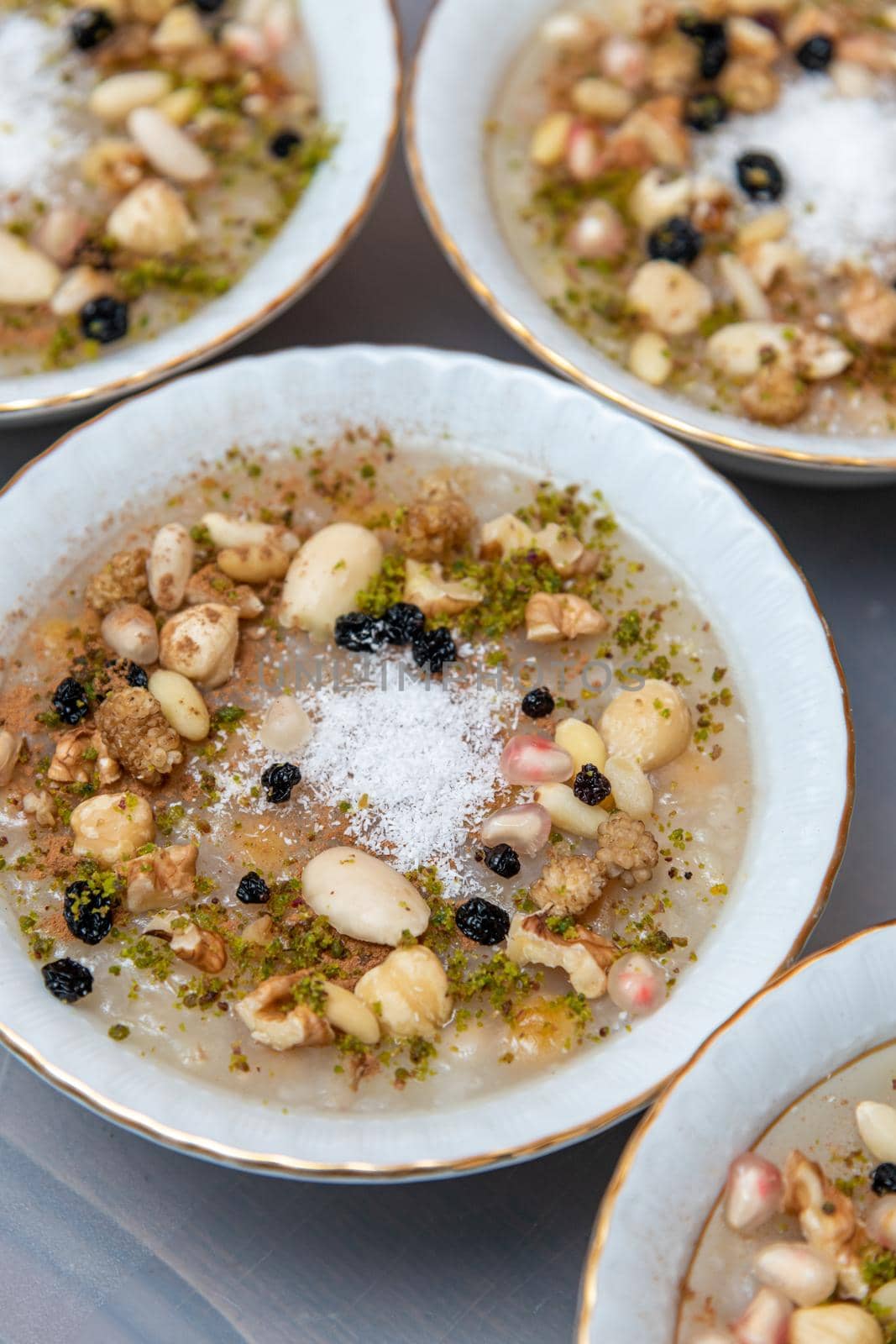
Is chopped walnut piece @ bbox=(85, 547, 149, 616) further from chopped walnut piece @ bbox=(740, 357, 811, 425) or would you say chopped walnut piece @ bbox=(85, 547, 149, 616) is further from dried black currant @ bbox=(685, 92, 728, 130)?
dried black currant @ bbox=(685, 92, 728, 130)

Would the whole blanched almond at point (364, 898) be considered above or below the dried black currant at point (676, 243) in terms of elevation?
below

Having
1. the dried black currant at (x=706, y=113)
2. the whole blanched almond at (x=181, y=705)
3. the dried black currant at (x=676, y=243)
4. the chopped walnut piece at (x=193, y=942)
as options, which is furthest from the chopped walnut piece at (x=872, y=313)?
the chopped walnut piece at (x=193, y=942)

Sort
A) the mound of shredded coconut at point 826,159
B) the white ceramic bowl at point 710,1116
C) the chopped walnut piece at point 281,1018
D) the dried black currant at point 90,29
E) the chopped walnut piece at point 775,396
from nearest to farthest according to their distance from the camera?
the white ceramic bowl at point 710,1116, the chopped walnut piece at point 281,1018, the chopped walnut piece at point 775,396, the mound of shredded coconut at point 826,159, the dried black currant at point 90,29

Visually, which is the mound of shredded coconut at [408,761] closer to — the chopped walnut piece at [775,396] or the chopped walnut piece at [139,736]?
the chopped walnut piece at [139,736]

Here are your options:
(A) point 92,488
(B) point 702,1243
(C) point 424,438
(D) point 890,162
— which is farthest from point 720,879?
(D) point 890,162

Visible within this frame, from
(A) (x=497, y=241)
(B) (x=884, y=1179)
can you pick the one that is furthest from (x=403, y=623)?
(B) (x=884, y=1179)

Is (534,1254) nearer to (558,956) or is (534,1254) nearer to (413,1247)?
(413,1247)

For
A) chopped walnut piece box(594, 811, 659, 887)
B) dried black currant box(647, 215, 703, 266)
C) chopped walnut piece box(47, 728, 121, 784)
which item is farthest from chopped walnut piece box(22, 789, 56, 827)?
dried black currant box(647, 215, 703, 266)
